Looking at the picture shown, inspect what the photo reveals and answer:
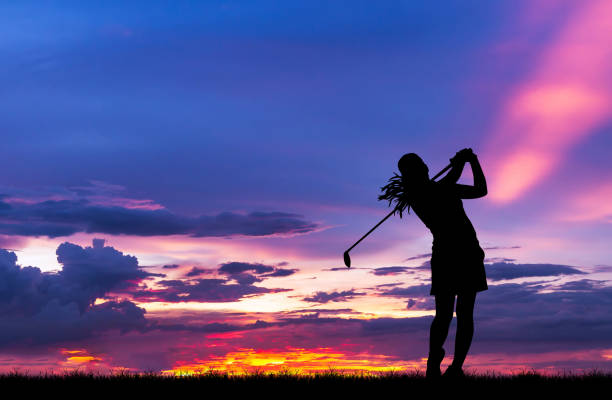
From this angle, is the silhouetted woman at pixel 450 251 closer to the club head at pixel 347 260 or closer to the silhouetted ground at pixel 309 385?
the silhouetted ground at pixel 309 385

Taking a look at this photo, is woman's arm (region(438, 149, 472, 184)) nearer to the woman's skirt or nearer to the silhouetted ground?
the woman's skirt

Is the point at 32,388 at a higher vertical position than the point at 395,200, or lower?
lower

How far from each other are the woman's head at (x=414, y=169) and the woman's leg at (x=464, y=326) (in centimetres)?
180

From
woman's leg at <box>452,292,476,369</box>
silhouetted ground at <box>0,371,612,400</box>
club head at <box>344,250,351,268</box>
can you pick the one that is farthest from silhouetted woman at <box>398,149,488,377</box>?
club head at <box>344,250,351,268</box>

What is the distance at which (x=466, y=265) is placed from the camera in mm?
9523

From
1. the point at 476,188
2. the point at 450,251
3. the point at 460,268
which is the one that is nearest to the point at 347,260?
the point at 450,251

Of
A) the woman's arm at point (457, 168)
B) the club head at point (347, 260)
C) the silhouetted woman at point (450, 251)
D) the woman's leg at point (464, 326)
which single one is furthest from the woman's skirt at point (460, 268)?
the club head at point (347, 260)

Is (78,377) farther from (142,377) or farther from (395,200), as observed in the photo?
(395,200)

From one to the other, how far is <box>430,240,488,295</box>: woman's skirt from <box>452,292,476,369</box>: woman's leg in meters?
0.14

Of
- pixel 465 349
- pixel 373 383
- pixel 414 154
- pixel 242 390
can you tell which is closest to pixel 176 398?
pixel 242 390

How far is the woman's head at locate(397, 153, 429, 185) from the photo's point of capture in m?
9.63

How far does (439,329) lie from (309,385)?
225cm

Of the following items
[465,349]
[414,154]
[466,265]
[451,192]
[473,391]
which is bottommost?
[473,391]

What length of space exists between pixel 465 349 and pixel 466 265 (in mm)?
1247
